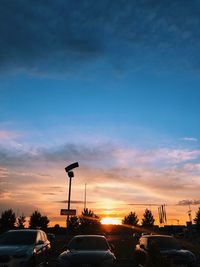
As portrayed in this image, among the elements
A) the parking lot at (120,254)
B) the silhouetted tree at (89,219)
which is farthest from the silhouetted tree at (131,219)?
the parking lot at (120,254)

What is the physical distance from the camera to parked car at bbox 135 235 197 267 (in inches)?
542

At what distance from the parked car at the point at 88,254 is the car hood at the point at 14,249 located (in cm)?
112

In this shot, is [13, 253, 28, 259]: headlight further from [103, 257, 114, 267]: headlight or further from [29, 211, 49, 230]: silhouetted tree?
[29, 211, 49, 230]: silhouetted tree

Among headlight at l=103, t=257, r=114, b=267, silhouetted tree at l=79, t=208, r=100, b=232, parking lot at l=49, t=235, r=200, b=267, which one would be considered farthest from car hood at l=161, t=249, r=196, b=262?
silhouetted tree at l=79, t=208, r=100, b=232

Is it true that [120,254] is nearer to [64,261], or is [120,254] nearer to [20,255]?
[64,261]

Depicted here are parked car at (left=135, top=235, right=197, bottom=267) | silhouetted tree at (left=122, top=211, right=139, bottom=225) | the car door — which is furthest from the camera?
silhouetted tree at (left=122, top=211, right=139, bottom=225)

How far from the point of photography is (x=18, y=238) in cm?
1368

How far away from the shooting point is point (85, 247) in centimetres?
1339

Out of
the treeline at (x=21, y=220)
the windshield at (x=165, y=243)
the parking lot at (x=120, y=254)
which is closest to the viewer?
the windshield at (x=165, y=243)

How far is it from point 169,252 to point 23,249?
5.55 meters

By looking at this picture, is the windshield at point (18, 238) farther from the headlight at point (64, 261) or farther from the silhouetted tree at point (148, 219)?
the silhouetted tree at point (148, 219)

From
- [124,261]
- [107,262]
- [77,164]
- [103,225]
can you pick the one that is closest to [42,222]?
[103,225]

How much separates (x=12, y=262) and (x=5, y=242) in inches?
87.1

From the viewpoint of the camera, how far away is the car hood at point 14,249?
11.7 m
